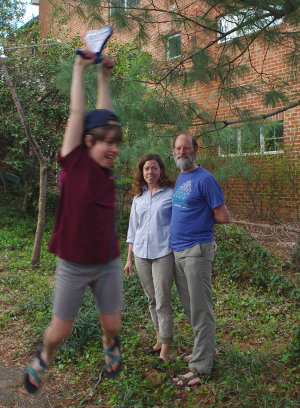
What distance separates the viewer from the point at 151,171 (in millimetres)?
3715

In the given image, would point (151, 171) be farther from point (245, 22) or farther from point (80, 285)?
point (245, 22)

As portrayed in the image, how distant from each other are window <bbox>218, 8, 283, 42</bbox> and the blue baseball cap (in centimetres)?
245

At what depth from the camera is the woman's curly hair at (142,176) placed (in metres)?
3.78

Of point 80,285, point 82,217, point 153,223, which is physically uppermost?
point 82,217

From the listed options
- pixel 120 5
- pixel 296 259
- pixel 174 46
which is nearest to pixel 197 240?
pixel 174 46

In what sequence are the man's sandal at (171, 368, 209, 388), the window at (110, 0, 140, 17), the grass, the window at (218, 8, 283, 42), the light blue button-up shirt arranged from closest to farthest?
the grass
the man's sandal at (171, 368, 209, 388)
the light blue button-up shirt
the window at (218, 8, 283, 42)
the window at (110, 0, 140, 17)

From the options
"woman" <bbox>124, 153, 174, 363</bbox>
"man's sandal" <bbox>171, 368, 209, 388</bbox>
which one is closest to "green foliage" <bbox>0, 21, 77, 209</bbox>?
"woman" <bbox>124, 153, 174, 363</bbox>

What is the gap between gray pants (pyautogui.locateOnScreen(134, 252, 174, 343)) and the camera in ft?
11.7

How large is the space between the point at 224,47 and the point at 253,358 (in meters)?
3.29

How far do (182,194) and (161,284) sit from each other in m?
0.83

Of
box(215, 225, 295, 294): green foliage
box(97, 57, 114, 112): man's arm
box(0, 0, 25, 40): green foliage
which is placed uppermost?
box(0, 0, 25, 40): green foliage

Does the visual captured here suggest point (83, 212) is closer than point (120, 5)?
Yes

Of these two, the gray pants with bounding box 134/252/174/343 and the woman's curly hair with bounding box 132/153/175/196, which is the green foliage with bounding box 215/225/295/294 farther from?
the woman's curly hair with bounding box 132/153/175/196

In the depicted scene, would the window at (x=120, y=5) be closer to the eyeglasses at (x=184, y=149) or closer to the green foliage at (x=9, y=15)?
the eyeglasses at (x=184, y=149)
